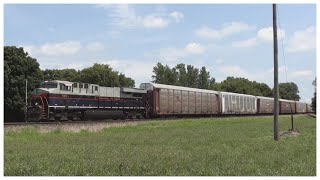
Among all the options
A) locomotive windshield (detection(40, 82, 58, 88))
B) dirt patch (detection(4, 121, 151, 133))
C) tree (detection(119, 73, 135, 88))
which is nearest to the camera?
dirt patch (detection(4, 121, 151, 133))

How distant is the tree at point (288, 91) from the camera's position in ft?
516

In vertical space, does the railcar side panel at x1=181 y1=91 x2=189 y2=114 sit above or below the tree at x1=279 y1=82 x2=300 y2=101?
below

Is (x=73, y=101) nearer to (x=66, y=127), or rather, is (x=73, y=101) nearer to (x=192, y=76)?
(x=66, y=127)

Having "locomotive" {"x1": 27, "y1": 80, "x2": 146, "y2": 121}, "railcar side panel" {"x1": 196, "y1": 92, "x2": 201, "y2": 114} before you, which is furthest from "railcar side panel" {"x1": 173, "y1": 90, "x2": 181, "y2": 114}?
"locomotive" {"x1": 27, "y1": 80, "x2": 146, "y2": 121}

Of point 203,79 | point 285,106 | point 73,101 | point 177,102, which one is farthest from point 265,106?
point 203,79

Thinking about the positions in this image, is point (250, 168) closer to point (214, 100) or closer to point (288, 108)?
point (214, 100)

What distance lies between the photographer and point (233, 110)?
6378 cm

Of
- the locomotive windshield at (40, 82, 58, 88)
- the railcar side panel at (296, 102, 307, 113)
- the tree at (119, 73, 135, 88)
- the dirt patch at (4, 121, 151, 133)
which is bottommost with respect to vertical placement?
the dirt patch at (4, 121, 151, 133)

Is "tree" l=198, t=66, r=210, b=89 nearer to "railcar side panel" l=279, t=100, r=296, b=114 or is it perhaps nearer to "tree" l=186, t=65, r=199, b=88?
"tree" l=186, t=65, r=199, b=88

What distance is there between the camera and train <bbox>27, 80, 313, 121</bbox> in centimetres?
3547

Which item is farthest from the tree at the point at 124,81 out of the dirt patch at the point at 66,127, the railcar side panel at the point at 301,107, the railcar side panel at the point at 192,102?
the dirt patch at the point at 66,127

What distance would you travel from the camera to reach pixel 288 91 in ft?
565

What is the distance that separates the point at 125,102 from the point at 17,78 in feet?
57.1

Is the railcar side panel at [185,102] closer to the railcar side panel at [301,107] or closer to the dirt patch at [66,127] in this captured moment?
the dirt patch at [66,127]
